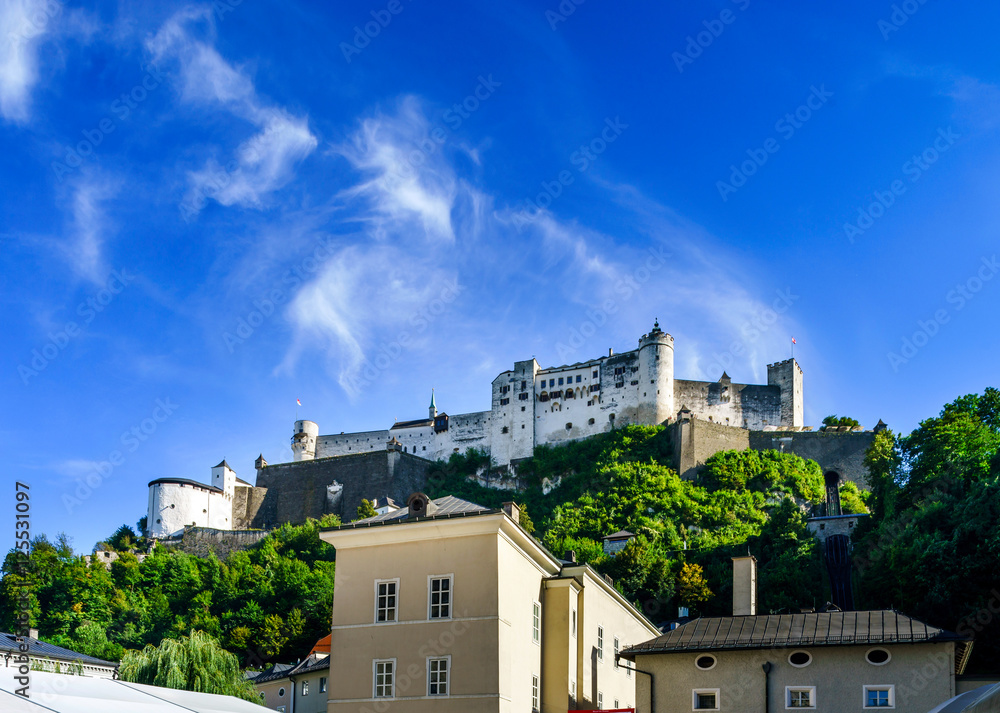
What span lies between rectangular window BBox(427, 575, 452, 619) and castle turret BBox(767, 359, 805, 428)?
59.2m

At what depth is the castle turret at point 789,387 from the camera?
7794 cm

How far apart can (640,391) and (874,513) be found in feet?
91.3

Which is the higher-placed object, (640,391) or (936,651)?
(640,391)

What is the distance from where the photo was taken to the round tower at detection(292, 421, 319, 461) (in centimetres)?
9125

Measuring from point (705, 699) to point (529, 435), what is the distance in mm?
60166

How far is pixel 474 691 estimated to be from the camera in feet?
72.3

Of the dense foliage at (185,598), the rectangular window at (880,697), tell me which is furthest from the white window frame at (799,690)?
the dense foliage at (185,598)

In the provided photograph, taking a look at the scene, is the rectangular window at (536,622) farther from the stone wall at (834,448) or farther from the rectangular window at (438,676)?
the stone wall at (834,448)

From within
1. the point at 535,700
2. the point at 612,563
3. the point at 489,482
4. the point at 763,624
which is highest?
the point at 489,482

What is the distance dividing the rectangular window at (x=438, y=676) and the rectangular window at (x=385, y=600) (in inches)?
62.1

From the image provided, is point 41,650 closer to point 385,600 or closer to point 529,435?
point 385,600

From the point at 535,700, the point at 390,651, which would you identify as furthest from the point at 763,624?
the point at 390,651

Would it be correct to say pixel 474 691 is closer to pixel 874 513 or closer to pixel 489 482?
pixel 874 513

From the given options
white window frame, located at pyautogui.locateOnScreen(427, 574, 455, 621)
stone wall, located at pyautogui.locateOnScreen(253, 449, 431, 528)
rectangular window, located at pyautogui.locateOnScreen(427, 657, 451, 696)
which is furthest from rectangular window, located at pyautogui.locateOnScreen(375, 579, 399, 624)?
stone wall, located at pyautogui.locateOnScreen(253, 449, 431, 528)
